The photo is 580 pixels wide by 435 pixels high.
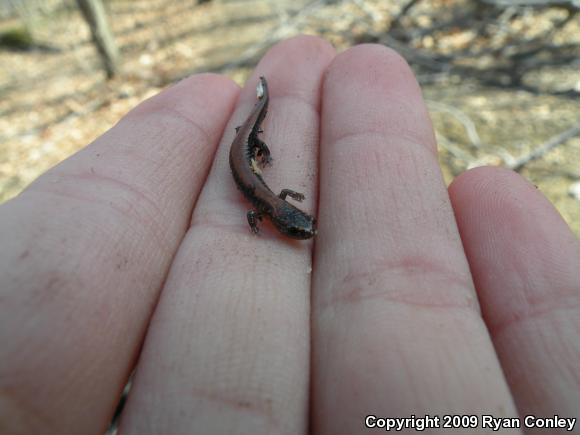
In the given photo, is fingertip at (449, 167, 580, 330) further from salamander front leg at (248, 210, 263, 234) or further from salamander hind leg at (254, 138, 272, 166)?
salamander hind leg at (254, 138, 272, 166)

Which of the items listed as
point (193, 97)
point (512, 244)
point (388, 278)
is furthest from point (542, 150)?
point (193, 97)

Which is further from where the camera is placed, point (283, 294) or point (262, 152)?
point (262, 152)

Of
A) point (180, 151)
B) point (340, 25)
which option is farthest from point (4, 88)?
point (180, 151)

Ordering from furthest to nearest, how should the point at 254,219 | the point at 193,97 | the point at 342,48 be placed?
the point at 342,48 < the point at 193,97 < the point at 254,219

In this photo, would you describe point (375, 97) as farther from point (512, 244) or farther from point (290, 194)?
point (512, 244)

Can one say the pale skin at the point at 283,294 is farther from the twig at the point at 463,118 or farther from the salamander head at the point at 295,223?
the twig at the point at 463,118

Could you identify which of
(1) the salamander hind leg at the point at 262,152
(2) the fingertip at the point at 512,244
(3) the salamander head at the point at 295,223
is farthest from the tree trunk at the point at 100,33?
(2) the fingertip at the point at 512,244

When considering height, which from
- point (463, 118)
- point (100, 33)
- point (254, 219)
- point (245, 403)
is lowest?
point (463, 118)
